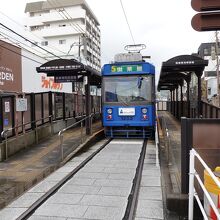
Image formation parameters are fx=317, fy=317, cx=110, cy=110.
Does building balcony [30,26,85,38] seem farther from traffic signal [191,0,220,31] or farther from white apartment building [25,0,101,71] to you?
traffic signal [191,0,220,31]

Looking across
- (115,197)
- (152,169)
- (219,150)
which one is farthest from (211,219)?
(152,169)

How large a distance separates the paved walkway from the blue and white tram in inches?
91.6

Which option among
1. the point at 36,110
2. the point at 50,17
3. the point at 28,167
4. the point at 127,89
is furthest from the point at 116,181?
the point at 50,17

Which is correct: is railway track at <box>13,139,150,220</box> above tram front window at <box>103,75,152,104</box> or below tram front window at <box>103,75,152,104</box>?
below

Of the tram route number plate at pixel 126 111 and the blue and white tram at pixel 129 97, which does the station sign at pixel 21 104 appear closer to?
the blue and white tram at pixel 129 97

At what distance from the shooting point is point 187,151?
5.11m

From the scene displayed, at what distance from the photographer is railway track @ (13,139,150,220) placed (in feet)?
18.0

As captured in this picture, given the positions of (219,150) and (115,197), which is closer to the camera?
(219,150)

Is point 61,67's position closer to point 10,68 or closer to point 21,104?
point 21,104

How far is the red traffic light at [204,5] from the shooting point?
4453 millimetres

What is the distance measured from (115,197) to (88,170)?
8.20ft

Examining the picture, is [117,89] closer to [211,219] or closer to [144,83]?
[144,83]

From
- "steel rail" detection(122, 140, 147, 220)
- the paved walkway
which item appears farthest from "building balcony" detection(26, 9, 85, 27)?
"steel rail" detection(122, 140, 147, 220)

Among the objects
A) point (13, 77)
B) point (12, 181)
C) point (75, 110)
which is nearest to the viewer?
point (12, 181)
